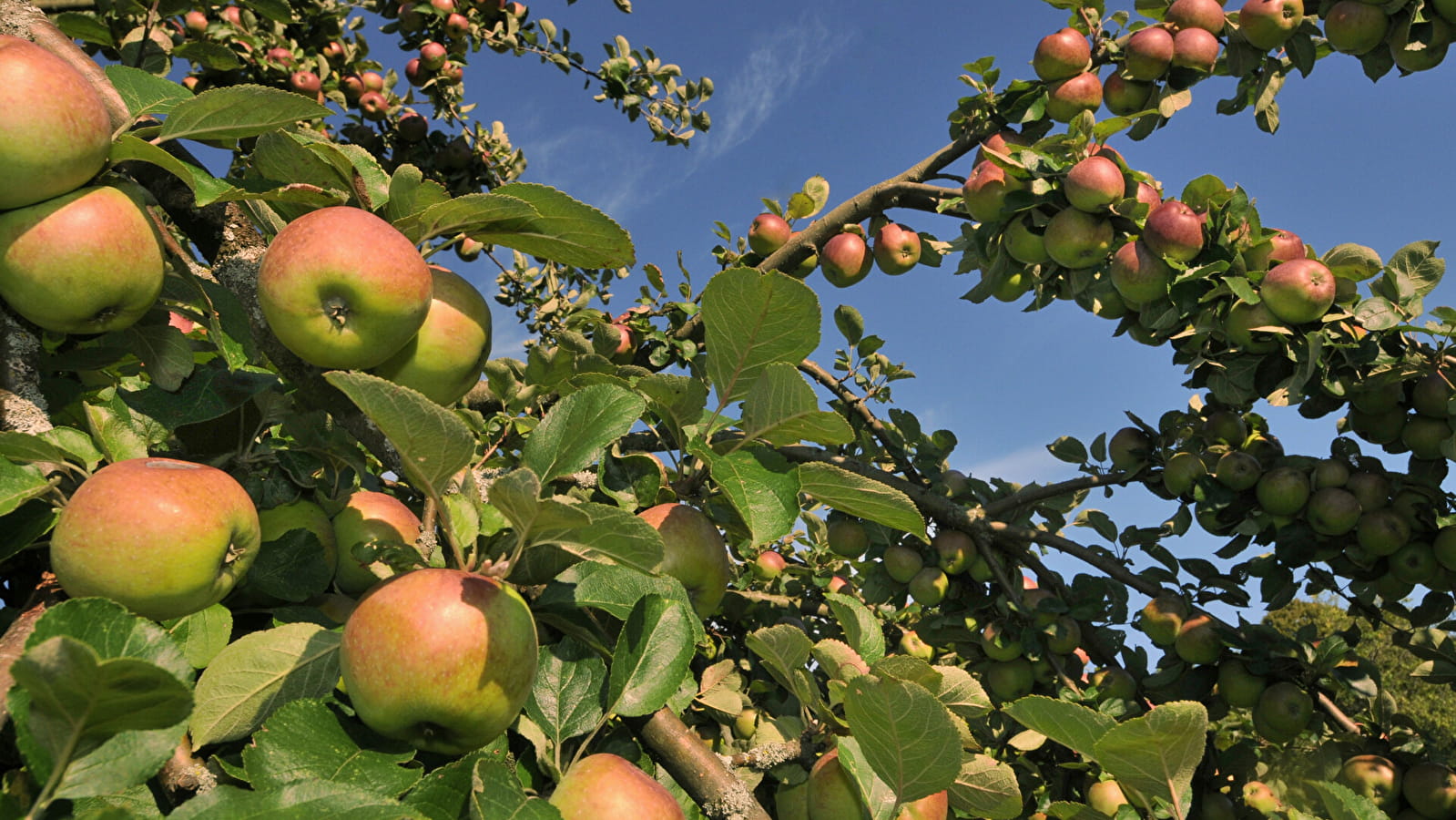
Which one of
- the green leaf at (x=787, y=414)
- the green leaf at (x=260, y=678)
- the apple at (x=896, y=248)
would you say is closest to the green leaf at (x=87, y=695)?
the green leaf at (x=260, y=678)

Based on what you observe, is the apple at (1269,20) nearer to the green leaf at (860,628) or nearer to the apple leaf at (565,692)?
the green leaf at (860,628)

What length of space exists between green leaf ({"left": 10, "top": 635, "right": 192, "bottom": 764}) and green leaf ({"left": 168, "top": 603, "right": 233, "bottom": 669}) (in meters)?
0.37

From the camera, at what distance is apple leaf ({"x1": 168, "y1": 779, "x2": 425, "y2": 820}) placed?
66cm

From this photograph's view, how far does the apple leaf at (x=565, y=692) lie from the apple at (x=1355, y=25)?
2.44 meters

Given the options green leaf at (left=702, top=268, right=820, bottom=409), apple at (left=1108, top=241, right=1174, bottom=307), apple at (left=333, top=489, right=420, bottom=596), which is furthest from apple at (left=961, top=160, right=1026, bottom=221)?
apple at (left=333, top=489, right=420, bottom=596)

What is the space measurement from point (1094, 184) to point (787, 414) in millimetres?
1220

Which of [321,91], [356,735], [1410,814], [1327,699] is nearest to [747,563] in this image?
[1327,699]

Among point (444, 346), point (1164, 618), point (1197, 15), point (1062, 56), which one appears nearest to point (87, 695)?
point (444, 346)

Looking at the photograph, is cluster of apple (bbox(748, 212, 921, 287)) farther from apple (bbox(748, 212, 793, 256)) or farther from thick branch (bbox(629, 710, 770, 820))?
thick branch (bbox(629, 710, 770, 820))

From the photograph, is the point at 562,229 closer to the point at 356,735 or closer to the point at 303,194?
the point at 303,194

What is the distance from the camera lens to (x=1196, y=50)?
2.25m

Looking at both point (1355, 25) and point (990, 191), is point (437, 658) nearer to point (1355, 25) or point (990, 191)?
point (990, 191)

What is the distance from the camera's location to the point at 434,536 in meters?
1.09

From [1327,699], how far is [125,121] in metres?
2.99
